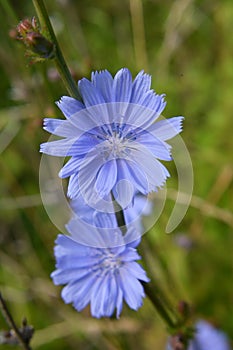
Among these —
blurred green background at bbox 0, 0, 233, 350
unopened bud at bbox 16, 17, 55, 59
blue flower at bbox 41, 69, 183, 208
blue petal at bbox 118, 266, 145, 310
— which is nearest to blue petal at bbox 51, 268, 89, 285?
blue petal at bbox 118, 266, 145, 310

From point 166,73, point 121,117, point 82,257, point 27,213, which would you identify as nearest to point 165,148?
point 121,117

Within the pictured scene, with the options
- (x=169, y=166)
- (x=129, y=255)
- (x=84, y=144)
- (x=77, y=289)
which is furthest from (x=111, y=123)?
(x=169, y=166)

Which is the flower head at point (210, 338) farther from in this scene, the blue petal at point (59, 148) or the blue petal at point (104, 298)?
the blue petal at point (59, 148)

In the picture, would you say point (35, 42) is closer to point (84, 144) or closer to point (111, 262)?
point (84, 144)

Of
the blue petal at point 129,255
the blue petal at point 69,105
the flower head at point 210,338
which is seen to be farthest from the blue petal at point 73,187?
the flower head at point 210,338

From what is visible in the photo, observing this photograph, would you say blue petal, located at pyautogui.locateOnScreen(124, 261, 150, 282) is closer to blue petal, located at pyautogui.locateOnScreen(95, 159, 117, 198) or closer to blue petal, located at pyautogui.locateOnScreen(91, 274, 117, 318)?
blue petal, located at pyautogui.locateOnScreen(91, 274, 117, 318)

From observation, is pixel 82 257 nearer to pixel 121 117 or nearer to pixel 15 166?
pixel 121 117
